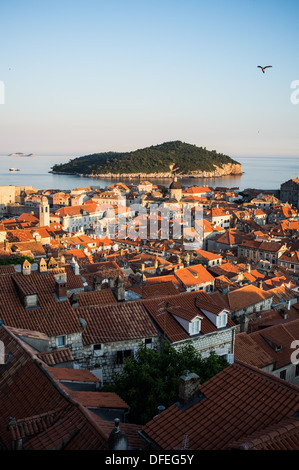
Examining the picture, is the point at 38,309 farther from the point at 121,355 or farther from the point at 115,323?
the point at 121,355

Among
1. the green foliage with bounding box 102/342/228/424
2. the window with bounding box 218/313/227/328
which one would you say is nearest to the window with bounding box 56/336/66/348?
the green foliage with bounding box 102/342/228/424

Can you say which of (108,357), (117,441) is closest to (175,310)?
(108,357)

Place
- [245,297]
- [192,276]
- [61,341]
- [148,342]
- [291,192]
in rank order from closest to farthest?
[61,341]
[148,342]
[245,297]
[192,276]
[291,192]

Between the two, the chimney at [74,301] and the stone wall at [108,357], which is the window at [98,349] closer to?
the stone wall at [108,357]

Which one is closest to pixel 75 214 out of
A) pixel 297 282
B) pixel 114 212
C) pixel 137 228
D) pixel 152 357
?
pixel 114 212

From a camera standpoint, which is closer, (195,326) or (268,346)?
(195,326)
